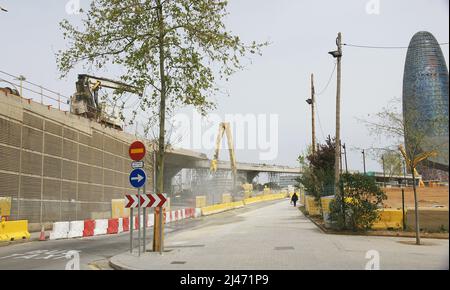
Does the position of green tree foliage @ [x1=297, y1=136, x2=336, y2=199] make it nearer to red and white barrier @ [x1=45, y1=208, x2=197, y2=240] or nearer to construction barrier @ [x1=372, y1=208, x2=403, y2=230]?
construction barrier @ [x1=372, y1=208, x2=403, y2=230]

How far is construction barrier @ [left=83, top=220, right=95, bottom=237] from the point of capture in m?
23.8

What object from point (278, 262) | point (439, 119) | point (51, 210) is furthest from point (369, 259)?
point (51, 210)

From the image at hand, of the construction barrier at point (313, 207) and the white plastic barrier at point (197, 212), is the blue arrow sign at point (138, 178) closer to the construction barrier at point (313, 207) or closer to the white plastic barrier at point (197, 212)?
the construction barrier at point (313, 207)

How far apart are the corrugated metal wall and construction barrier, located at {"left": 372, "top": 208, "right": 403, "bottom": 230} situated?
1861 cm

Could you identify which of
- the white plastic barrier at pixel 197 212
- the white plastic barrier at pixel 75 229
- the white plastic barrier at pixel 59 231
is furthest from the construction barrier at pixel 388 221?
the white plastic barrier at pixel 197 212

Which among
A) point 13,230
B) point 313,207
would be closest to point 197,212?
point 313,207

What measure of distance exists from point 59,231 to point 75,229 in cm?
105

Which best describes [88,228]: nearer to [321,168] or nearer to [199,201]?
[321,168]

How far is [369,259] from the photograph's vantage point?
11.5 metres

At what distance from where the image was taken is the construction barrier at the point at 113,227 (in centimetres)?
2516

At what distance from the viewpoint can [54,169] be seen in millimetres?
30781

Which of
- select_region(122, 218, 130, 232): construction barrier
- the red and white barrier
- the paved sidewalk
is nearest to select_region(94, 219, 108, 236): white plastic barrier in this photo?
the red and white barrier

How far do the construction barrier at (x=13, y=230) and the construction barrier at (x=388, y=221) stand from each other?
15599 millimetres
